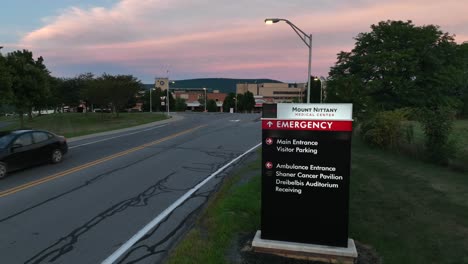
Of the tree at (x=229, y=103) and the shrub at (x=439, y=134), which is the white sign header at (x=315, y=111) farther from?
the tree at (x=229, y=103)

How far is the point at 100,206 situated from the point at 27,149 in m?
5.97

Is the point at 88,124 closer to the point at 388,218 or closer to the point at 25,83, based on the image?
the point at 25,83

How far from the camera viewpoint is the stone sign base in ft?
17.6

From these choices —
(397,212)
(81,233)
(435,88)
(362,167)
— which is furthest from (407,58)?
(81,233)

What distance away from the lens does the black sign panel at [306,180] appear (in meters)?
5.48

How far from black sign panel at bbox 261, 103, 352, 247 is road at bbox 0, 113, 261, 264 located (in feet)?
6.19

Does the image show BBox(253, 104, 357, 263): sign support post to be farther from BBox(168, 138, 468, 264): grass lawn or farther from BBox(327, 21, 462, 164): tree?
BBox(327, 21, 462, 164): tree

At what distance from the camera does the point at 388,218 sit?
7.34m

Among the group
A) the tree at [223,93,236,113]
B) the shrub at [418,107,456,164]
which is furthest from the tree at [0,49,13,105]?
the tree at [223,93,236,113]

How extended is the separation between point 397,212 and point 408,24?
186 feet

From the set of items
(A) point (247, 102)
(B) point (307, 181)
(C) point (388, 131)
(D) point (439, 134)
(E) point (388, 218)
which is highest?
(B) point (307, 181)

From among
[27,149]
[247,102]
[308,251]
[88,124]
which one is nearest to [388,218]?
[308,251]

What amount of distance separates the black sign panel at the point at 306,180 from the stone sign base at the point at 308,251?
4.3 inches

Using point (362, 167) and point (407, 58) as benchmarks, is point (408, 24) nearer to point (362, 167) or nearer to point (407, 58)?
point (407, 58)
